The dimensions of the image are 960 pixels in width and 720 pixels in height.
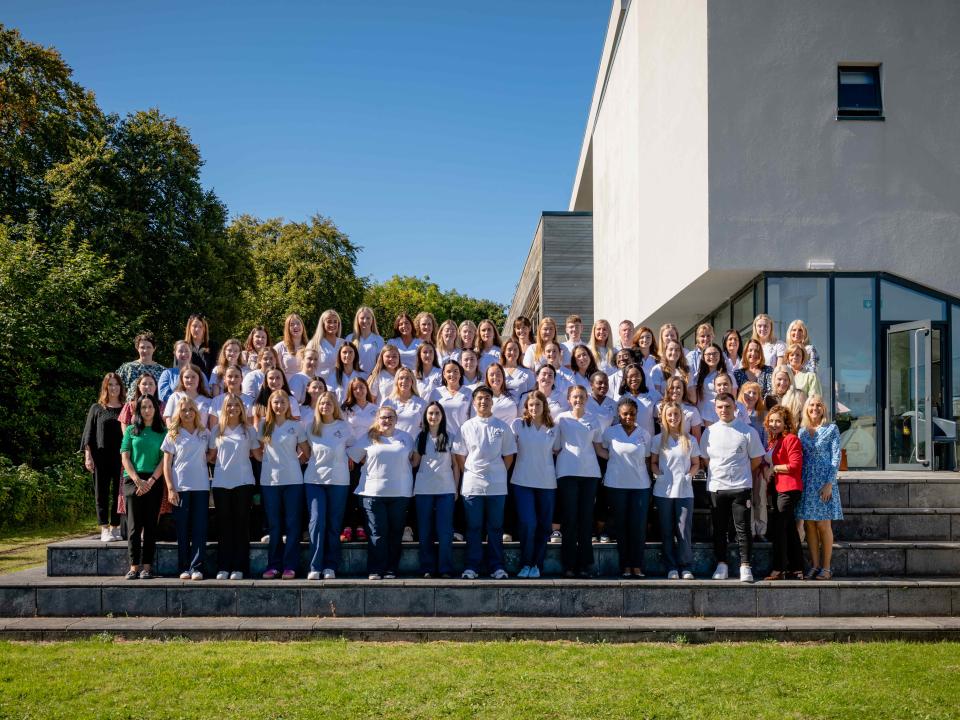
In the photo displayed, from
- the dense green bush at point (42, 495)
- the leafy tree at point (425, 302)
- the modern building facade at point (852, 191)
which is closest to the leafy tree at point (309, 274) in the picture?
the leafy tree at point (425, 302)

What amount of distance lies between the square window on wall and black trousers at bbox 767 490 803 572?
23.9ft

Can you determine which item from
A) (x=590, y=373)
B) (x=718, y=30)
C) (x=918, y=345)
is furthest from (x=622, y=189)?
(x=590, y=373)

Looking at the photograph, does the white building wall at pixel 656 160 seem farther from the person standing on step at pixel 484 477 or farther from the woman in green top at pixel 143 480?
the woman in green top at pixel 143 480

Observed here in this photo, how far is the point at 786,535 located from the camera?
813 cm

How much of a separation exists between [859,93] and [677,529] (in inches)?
328

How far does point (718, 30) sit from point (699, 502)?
785 cm

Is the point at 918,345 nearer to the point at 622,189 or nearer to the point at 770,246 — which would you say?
the point at 770,246

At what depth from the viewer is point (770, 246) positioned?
12.7 m

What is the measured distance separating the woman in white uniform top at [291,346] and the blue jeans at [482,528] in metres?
2.65

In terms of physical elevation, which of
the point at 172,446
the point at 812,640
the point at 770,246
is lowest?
the point at 812,640

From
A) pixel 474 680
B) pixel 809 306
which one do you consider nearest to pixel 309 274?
pixel 809 306

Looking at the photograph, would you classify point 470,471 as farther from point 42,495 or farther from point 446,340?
point 42,495

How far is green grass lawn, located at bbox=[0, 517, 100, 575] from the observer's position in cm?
1013

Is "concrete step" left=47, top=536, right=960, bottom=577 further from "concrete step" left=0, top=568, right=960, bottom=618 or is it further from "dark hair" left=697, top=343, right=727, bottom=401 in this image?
"dark hair" left=697, top=343, right=727, bottom=401
